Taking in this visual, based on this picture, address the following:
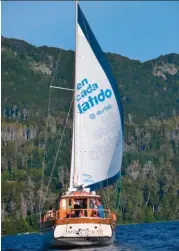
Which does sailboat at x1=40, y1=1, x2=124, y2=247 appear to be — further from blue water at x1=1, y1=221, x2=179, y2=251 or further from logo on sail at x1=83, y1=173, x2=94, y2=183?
blue water at x1=1, y1=221, x2=179, y2=251

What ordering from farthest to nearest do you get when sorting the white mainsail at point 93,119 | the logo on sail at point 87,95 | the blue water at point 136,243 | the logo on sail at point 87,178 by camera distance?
the logo on sail at point 87,95, the white mainsail at point 93,119, the logo on sail at point 87,178, the blue water at point 136,243

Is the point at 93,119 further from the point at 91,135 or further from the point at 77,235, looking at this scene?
the point at 77,235

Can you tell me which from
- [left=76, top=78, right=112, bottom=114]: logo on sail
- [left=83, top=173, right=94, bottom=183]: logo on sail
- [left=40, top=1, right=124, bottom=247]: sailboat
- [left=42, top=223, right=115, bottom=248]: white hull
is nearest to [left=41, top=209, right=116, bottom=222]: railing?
[left=40, top=1, right=124, bottom=247]: sailboat

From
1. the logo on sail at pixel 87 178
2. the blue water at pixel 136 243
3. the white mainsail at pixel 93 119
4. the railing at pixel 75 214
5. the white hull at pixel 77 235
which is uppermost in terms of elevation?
the white mainsail at pixel 93 119

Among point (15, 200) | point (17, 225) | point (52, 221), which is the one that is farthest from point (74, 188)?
point (15, 200)

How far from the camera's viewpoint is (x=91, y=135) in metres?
46.8

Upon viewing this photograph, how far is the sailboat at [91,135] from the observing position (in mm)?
44219

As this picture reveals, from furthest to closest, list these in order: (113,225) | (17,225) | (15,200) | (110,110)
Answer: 1. (15,200)
2. (17,225)
3. (110,110)
4. (113,225)

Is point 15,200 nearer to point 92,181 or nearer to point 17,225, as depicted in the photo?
point 17,225

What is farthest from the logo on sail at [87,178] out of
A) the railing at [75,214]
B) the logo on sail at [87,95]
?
the logo on sail at [87,95]

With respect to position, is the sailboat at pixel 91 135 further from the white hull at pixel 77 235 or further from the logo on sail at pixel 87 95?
the white hull at pixel 77 235

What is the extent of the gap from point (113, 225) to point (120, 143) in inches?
264

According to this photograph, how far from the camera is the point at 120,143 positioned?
158 ft

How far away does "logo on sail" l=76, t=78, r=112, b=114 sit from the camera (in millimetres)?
46562
